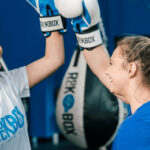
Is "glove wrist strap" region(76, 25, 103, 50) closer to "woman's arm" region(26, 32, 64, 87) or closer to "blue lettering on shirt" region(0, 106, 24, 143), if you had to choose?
"woman's arm" region(26, 32, 64, 87)

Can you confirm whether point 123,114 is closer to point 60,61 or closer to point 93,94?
point 93,94

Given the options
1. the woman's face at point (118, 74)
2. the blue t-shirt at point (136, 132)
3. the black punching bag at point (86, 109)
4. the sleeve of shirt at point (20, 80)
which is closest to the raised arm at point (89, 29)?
the sleeve of shirt at point (20, 80)

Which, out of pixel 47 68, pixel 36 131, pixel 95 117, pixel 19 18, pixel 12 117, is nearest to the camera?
pixel 12 117

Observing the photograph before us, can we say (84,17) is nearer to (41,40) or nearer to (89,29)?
(89,29)

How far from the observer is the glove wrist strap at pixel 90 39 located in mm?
1503

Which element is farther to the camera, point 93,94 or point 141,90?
point 93,94

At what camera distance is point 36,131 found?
131 inches

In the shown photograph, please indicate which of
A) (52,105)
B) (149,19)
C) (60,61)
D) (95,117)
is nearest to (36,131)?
(52,105)

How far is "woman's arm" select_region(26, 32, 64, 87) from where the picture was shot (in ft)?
4.86

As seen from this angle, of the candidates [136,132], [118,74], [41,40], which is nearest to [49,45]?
[118,74]

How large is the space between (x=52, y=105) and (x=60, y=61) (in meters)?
1.87

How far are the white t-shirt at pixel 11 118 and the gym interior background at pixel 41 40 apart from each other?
1.39 m

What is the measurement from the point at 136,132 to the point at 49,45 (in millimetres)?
760

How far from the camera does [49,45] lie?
1.53 meters
